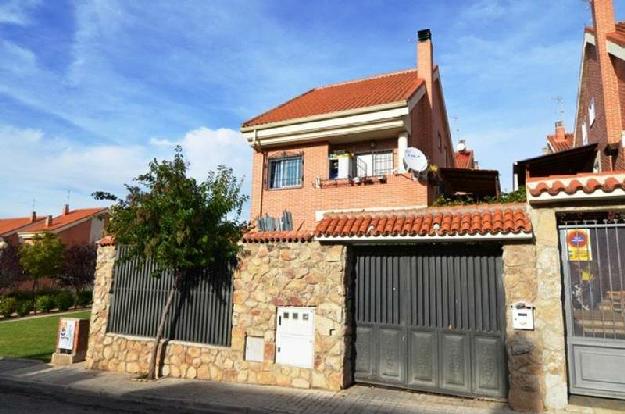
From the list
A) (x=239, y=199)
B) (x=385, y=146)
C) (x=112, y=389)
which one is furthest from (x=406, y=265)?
(x=112, y=389)

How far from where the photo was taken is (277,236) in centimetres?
939

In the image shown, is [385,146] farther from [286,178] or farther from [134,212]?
[134,212]

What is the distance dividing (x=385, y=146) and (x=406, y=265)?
6.00 m

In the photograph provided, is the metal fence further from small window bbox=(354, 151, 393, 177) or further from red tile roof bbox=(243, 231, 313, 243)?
small window bbox=(354, 151, 393, 177)

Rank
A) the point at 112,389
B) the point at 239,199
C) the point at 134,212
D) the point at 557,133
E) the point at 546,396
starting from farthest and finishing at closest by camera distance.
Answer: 1. the point at 557,133
2. the point at 239,199
3. the point at 134,212
4. the point at 112,389
5. the point at 546,396

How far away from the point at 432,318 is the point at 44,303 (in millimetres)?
23686

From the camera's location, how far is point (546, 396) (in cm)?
690

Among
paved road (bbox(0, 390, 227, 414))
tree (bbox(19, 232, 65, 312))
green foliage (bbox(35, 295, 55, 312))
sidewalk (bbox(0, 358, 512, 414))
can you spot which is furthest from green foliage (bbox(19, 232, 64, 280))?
paved road (bbox(0, 390, 227, 414))

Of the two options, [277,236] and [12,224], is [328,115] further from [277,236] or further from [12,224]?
[12,224]

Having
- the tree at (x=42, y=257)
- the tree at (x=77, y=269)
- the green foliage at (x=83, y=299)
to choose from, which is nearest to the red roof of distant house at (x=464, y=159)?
the green foliage at (x=83, y=299)

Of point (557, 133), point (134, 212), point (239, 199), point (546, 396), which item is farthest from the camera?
point (557, 133)

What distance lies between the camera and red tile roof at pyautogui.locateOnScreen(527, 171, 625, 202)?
22.1 ft

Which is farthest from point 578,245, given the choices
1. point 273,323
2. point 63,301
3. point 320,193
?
point 63,301

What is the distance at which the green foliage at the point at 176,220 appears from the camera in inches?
360
